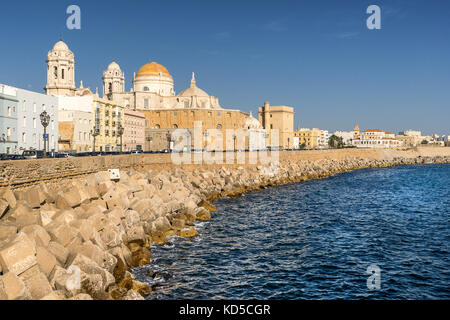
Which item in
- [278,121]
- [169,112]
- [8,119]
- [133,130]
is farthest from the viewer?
[278,121]

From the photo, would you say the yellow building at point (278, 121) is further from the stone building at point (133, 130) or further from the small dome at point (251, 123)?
the stone building at point (133, 130)

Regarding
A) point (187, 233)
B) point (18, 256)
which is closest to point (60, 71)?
point (187, 233)

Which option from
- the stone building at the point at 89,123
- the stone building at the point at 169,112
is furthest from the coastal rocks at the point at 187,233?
the stone building at the point at 169,112

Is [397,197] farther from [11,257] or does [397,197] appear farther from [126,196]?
[11,257]

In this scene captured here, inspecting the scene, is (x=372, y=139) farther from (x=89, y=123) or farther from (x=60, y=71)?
(x=89, y=123)

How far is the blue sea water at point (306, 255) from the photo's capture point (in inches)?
520

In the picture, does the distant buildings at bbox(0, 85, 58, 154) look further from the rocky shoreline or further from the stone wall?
the rocky shoreline

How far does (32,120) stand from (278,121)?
81164 mm

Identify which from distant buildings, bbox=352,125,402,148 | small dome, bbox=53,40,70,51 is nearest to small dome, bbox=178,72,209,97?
small dome, bbox=53,40,70,51

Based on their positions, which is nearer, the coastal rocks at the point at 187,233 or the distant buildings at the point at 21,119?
the coastal rocks at the point at 187,233

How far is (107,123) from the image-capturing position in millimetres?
58406

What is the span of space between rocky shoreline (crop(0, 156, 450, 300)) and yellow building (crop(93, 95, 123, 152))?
30.6m

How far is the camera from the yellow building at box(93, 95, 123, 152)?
54869 mm

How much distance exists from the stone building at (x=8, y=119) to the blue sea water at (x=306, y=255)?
21.6m
